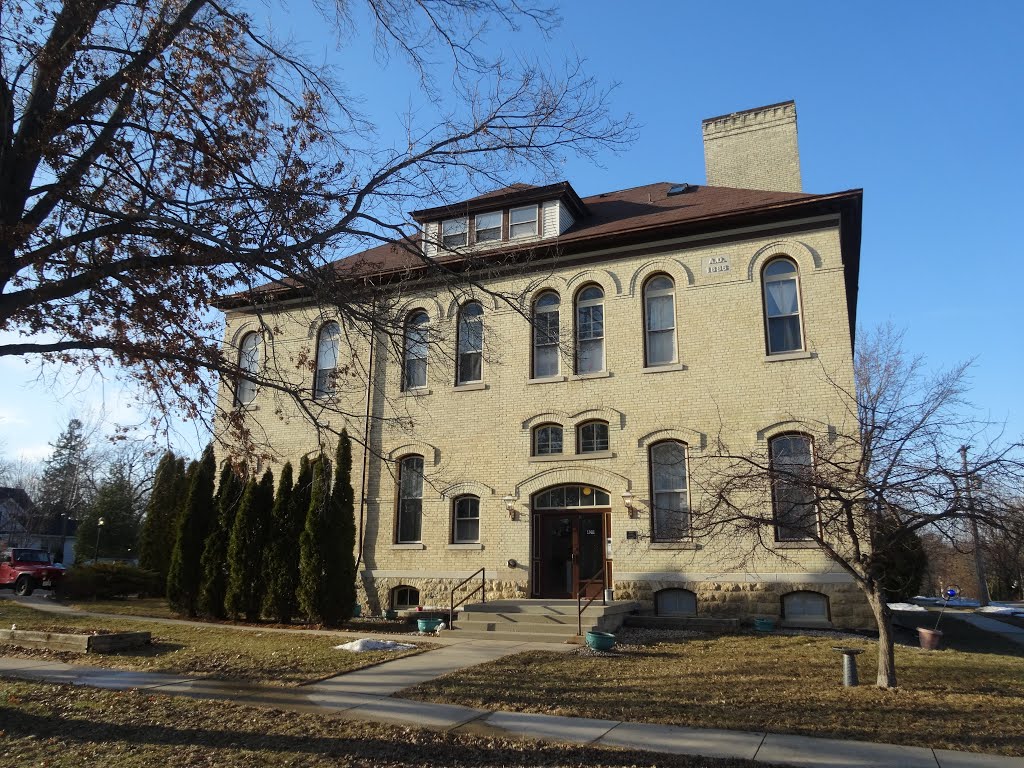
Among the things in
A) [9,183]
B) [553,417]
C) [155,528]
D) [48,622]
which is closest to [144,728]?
[9,183]

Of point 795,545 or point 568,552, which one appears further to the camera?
point 568,552

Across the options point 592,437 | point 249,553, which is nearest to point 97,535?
point 249,553

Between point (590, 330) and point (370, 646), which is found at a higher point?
point (590, 330)

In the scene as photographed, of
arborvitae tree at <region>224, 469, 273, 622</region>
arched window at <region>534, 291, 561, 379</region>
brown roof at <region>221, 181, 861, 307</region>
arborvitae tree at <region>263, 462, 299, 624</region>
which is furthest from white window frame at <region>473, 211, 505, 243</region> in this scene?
arborvitae tree at <region>224, 469, 273, 622</region>

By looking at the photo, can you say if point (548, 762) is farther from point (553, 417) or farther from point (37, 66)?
point (553, 417)

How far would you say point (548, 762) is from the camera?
6027 millimetres

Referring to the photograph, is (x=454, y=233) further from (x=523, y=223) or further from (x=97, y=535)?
(x=97, y=535)

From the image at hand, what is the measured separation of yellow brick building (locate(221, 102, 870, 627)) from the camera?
1549 centimetres

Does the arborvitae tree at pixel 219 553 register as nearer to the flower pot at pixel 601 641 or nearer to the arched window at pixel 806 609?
the flower pot at pixel 601 641

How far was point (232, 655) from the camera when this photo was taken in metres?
11.3

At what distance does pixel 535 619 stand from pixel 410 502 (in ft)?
18.3

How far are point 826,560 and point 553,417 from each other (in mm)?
6720

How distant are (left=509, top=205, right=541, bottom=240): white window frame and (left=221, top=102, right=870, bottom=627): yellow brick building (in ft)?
0.18

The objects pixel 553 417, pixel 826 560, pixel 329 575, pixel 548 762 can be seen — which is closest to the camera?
pixel 548 762
